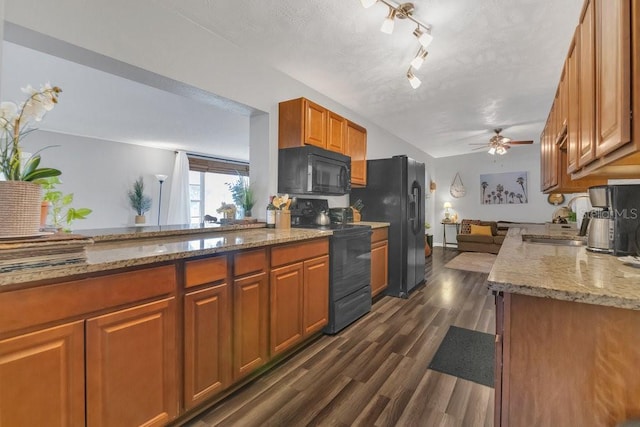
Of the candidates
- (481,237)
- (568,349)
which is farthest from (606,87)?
(481,237)

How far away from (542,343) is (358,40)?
7.68ft

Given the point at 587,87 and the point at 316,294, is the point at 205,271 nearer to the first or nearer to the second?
the point at 316,294

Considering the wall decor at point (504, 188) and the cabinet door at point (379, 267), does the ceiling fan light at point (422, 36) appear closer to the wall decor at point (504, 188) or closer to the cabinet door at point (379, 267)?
the cabinet door at point (379, 267)

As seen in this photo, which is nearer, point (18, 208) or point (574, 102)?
point (18, 208)

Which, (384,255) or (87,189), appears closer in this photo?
(384,255)

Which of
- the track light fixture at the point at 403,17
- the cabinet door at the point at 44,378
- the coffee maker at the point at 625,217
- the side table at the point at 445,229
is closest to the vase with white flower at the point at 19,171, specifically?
the cabinet door at the point at 44,378

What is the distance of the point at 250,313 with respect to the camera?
72.0 inches

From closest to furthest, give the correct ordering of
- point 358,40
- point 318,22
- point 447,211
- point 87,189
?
point 318,22, point 358,40, point 87,189, point 447,211

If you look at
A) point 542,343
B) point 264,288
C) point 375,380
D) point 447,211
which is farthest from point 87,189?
point 447,211

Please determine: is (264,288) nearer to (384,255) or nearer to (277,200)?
(277,200)

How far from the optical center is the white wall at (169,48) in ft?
5.10

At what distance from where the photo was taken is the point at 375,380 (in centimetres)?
192

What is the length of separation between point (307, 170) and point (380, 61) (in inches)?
48.0

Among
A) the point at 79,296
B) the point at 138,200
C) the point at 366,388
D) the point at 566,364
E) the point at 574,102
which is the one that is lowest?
the point at 366,388
